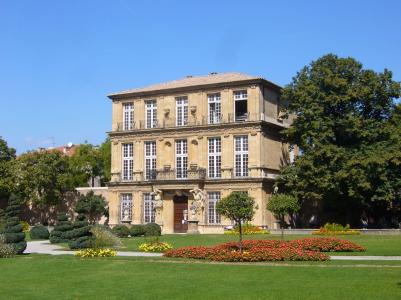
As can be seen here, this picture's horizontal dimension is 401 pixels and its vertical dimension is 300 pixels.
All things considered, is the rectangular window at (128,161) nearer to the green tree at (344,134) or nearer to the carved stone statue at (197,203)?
the carved stone statue at (197,203)

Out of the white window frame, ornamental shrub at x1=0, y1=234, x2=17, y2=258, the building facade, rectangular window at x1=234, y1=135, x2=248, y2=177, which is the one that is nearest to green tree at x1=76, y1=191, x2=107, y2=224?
the building facade

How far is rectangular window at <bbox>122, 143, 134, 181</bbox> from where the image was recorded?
5356 cm

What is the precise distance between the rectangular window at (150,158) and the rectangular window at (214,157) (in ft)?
17.4

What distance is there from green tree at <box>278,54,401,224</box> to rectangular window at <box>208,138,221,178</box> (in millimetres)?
5499

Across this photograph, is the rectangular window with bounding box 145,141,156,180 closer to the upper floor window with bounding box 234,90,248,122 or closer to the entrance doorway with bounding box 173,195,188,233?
the entrance doorway with bounding box 173,195,188,233

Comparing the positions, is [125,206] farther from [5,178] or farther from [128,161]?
[5,178]

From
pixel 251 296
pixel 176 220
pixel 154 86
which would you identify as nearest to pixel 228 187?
pixel 176 220

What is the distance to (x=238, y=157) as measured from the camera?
48781 millimetres

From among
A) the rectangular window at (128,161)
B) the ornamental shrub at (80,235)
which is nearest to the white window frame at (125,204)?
the rectangular window at (128,161)

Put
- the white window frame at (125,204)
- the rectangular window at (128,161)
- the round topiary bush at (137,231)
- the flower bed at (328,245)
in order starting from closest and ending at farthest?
1. the flower bed at (328,245)
2. the round topiary bush at (137,231)
3. the white window frame at (125,204)
4. the rectangular window at (128,161)

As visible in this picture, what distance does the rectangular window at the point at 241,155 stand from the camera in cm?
4847

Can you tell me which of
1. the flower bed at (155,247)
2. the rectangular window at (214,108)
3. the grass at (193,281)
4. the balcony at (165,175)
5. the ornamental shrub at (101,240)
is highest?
the rectangular window at (214,108)

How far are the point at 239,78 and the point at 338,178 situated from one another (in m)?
12.2

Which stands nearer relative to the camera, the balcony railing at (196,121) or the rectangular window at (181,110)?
the balcony railing at (196,121)
